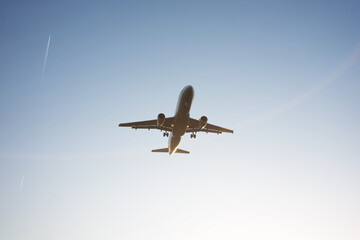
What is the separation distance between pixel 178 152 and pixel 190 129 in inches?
331

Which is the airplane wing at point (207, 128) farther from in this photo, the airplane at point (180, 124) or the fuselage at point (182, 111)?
the fuselage at point (182, 111)

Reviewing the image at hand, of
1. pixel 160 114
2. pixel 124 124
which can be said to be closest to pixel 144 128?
pixel 124 124

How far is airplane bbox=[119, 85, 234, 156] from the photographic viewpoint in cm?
4091

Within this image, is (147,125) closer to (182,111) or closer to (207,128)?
(207,128)

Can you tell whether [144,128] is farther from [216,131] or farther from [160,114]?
[216,131]

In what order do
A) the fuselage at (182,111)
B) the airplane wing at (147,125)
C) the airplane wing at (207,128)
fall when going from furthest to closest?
the airplane wing at (207,128)
the airplane wing at (147,125)
the fuselage at (182,111)

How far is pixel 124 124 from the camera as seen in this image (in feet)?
165

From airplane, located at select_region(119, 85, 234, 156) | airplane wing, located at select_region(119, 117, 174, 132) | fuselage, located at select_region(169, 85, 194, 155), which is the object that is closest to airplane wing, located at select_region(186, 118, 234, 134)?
airplane, located at select_region(119, 85, 234, 156)

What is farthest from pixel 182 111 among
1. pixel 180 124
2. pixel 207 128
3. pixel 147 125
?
pixel 207 128

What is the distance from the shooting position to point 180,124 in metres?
43.7

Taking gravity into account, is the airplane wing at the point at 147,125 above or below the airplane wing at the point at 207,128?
below

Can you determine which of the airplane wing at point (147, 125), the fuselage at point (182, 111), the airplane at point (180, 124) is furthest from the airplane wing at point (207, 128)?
the fuselage at point (182, 111)

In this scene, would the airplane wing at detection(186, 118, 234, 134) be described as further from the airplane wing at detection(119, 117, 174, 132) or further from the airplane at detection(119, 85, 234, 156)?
the airplane wing at detection(119, 117, 174, 132)

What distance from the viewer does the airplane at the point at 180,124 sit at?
40906mm
